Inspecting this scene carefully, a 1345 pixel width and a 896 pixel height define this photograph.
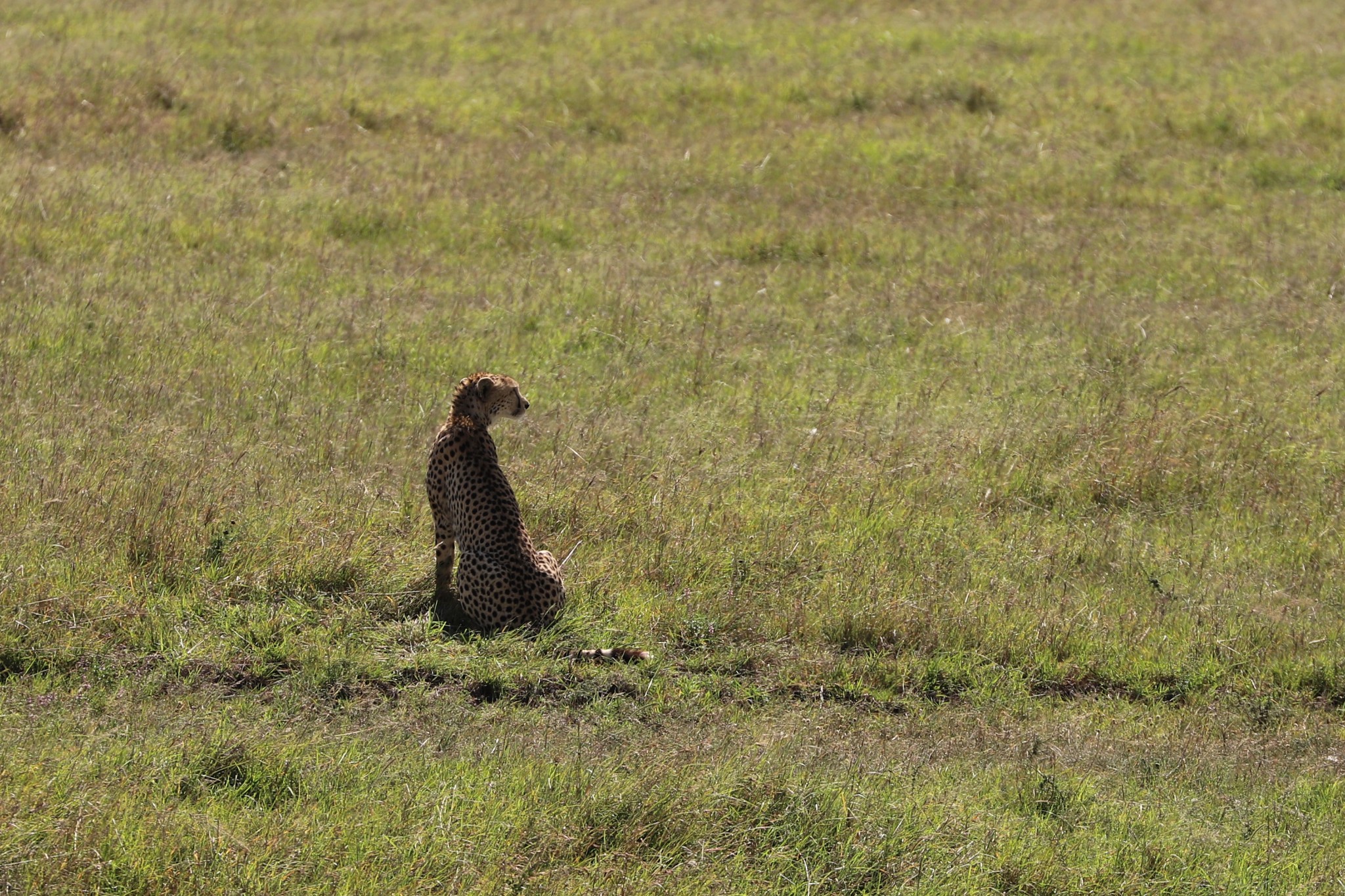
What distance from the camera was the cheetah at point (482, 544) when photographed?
20.4 feet

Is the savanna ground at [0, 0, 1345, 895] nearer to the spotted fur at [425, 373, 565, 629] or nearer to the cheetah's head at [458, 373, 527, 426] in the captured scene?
the spotted fur at [425, 373, 565, 629]

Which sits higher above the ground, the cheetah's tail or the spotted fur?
the spotted fur

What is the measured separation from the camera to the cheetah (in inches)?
244

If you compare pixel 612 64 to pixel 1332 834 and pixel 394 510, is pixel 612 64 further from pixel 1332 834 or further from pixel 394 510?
pixel 1332 834

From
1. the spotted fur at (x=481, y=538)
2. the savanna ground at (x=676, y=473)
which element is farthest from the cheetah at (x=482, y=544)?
the savanna ground at (x=676, y=473)

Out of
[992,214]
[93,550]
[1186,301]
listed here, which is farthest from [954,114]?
[93,550]

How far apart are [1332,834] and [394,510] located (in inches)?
160

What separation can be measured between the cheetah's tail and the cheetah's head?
1.27 metres

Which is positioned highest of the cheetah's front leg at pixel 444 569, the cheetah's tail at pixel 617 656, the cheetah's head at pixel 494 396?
the cheetah's head at pixel 494 396

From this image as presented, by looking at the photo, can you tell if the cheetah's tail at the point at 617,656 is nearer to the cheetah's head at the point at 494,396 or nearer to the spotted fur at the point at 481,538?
the spotted fur at the point at 481,538

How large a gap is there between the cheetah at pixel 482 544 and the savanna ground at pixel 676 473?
190 mm

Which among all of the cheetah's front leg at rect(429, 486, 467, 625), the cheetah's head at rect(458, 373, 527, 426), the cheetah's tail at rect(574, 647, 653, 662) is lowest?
the cheetah's tail at rect(574, 647, 653, 662)

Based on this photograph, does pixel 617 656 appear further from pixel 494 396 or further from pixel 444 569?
pixel 494 396

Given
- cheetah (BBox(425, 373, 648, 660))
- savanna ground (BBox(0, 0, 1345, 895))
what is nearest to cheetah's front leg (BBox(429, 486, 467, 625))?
cheetah (BBox(425, 373, 648, 660))
